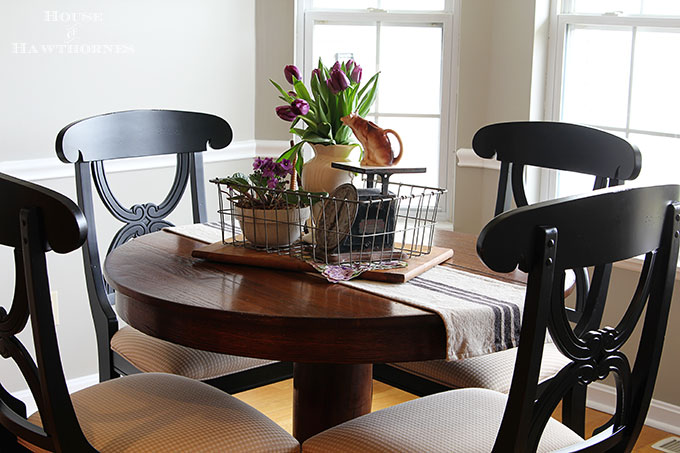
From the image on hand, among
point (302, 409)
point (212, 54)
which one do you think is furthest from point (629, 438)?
point (212, 54)

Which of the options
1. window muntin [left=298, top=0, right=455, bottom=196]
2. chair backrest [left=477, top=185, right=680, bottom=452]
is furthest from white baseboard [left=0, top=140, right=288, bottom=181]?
chair backrest [left=477, top=185, right=680, bottom=452]

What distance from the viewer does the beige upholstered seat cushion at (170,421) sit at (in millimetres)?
1437

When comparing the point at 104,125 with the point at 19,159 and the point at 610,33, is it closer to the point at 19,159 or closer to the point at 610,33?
the point at 19,159

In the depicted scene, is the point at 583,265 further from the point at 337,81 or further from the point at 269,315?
the point at 337,81

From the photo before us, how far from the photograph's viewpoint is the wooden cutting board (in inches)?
61.9

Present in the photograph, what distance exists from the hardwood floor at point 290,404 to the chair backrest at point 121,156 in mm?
846

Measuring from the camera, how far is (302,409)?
1.87 meters

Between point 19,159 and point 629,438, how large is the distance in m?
2.16

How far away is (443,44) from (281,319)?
2275 millimetres

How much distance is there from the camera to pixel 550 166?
223cm

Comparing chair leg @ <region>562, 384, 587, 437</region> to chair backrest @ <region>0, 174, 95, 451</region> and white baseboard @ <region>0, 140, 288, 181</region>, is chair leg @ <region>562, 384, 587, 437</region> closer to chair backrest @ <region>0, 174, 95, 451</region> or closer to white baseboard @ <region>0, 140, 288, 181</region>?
chair backrest @ <region>0, 174, 95, 451</region>

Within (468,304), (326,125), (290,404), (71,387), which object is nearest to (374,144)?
(326,125)

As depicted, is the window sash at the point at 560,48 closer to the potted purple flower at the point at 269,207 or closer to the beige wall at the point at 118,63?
the beige wall at the point at 118,63

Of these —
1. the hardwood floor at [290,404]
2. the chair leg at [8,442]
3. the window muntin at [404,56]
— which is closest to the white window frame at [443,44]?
the window muntin at [404,56]
